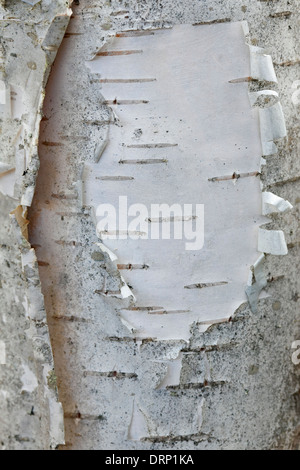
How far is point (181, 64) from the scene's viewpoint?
2.33 ft

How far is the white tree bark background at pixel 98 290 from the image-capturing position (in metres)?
0.71

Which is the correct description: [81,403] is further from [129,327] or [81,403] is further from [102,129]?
[102,129]

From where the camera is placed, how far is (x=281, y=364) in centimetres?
84

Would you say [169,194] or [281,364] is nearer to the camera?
[169,194]

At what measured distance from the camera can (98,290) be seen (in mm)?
770

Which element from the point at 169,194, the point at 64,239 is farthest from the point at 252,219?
the point at 64,239

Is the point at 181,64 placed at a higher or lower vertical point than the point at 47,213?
higher

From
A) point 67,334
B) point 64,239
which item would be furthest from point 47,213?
point 67,334

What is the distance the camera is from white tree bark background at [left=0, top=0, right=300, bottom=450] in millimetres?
715

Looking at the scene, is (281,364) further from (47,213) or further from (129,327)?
(47,213)
